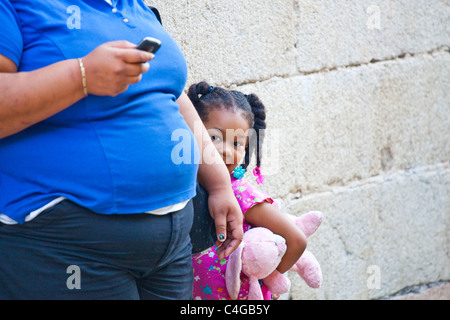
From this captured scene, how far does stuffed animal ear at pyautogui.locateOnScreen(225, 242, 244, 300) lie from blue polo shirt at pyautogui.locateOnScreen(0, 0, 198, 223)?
1.93 ft

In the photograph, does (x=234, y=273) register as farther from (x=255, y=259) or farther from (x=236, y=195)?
(x=236, y=195)

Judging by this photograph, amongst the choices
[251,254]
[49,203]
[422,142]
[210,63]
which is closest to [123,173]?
[49,203]

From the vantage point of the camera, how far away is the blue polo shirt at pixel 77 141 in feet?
4.34

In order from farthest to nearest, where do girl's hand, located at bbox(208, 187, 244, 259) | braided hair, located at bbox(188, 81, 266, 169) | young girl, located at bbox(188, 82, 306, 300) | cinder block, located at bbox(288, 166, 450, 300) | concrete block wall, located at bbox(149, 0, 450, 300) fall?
cinder block, located at bbox(288, 166, 450, 300)
concrete block wall, located at bbox(149, 0, 450, 300)
braided hair, located at bbox(188, 81, 266, 169)
young girl, located at bbox(188, 82, 306, 300)
girl's hand, located at bbox(208, 187, 244, 259)

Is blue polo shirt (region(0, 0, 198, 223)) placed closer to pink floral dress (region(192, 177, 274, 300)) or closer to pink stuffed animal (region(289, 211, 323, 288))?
pink floral dress (region(192, 177, 274, 300))

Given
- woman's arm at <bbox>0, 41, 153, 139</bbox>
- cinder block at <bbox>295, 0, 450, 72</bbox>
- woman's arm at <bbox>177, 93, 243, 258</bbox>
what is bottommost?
woman's arm at <bbox>177, 93, 243, 258</bbox>

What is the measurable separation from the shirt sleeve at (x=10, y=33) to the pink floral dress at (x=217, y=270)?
0.99 meters

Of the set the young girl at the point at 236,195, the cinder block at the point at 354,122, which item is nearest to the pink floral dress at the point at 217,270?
the young girl at the point at 236,195

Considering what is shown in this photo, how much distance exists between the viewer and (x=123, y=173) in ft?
4.46

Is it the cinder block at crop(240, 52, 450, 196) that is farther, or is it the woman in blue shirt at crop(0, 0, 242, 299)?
the cinder block at crop(240, 52, 450, 196)

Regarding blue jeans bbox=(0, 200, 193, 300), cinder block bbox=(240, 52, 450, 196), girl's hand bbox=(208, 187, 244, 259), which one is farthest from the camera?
cinder block bbox=(240, 52, 450, 196)

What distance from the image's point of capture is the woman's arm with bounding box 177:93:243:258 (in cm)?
176

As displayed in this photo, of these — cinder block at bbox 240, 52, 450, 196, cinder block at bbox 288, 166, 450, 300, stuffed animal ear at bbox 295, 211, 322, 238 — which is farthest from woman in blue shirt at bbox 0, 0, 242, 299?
cinder block at bbox 288, 166, 450, 300

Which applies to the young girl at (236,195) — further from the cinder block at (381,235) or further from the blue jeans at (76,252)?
the cinder block at (381,235)
